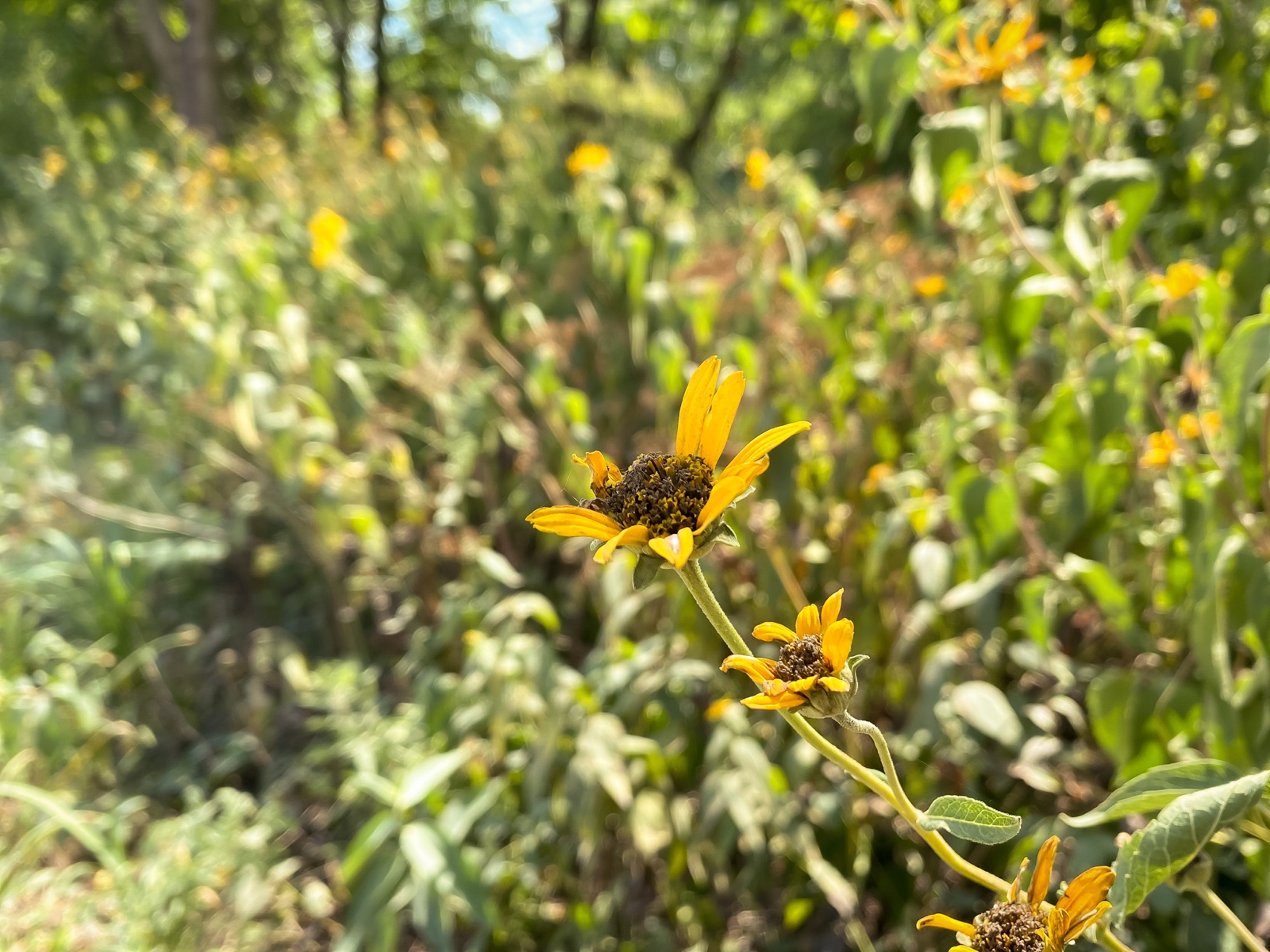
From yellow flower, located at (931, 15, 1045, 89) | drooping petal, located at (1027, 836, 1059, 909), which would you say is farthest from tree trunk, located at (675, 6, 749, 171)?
drooping petal, located at (1027, 836, 1059, 909)

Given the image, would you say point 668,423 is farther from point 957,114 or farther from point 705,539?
point 705,539

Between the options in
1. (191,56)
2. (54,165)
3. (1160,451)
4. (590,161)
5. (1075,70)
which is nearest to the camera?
(1160,451)

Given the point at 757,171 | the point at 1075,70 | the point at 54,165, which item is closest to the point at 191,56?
the point at 54,165

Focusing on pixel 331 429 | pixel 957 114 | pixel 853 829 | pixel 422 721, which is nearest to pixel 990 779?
pixel 853 829

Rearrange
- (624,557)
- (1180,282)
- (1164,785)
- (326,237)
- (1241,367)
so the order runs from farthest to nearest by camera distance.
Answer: (326,237), (624,557), (1180,282), (1241,367), (1164,785)

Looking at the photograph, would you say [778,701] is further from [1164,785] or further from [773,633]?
[1164,785]

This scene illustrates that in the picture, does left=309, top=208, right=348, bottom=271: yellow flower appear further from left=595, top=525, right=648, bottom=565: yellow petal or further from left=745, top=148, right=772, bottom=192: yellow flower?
left=595, top=525, right=648, bottom=565: yellow petal
